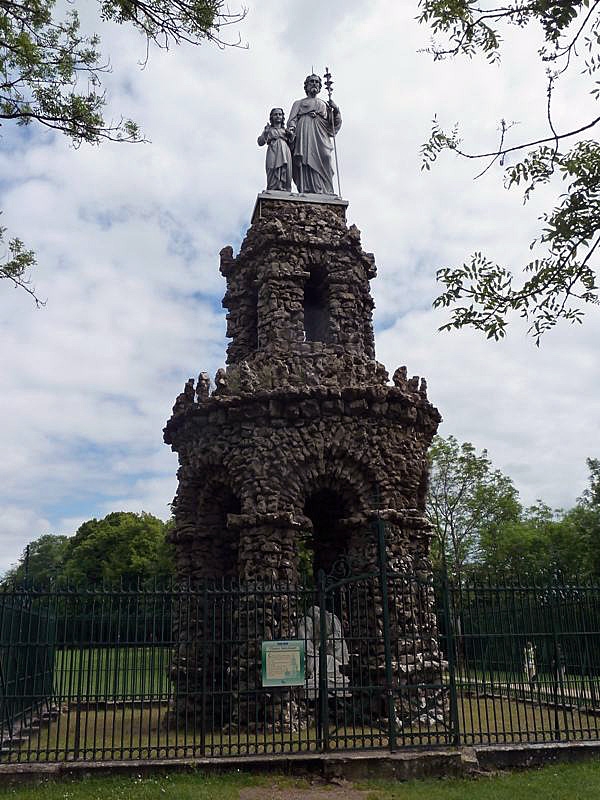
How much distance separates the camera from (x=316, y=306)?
59.7 feet

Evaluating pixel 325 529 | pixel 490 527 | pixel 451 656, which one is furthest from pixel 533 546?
pixel 451 656

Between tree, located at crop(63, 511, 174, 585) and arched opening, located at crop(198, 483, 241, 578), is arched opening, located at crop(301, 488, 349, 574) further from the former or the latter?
tree, located at crop(63, 511, 174, 585)

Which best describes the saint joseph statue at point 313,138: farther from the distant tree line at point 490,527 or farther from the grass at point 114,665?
the distant tree line at point 490,527

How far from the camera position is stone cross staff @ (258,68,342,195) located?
59.5ft

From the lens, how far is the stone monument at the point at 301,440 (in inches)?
553

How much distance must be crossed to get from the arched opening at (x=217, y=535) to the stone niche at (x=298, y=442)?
2 cm

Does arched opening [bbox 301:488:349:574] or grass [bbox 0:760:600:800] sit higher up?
arched opening [bbox 301:488:349:574]

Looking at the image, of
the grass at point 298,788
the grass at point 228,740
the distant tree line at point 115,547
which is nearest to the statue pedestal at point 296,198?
the grass at point 228,740

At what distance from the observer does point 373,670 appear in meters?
13.5

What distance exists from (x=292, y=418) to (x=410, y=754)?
6294mm

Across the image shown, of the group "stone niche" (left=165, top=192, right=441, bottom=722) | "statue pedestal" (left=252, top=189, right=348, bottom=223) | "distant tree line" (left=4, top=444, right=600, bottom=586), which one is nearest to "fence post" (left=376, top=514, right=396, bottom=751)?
"stone niche" (left=165, top=192, right=441, bottom=722)

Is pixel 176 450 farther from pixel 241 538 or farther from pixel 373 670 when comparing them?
pixel 373 670

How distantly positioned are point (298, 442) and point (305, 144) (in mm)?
7897

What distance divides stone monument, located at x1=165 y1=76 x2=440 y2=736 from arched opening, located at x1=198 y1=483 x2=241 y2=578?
1.0 inches
